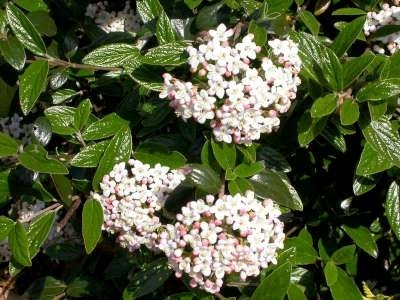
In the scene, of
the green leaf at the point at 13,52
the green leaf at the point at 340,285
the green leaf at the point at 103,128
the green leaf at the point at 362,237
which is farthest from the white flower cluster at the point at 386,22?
the green leaf at the point at 13,52

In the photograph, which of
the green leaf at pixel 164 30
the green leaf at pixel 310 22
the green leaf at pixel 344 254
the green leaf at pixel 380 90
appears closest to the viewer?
the green leaf at pixel 380 90

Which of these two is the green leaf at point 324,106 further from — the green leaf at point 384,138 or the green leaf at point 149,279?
the green leaf at point 149,279

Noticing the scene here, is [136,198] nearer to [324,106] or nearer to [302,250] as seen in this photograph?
[324,106]

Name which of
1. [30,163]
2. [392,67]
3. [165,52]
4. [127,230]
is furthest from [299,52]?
[30,163]

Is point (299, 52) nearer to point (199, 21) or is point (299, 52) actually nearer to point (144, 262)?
point (199, 21)

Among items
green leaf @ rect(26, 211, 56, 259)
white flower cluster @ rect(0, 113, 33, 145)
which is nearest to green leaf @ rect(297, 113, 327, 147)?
green leaf @ rect(26, 211, 56, 259)

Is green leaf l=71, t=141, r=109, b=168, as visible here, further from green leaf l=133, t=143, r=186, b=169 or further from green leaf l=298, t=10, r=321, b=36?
green leaf l=298, t=10, r=321, b=36
